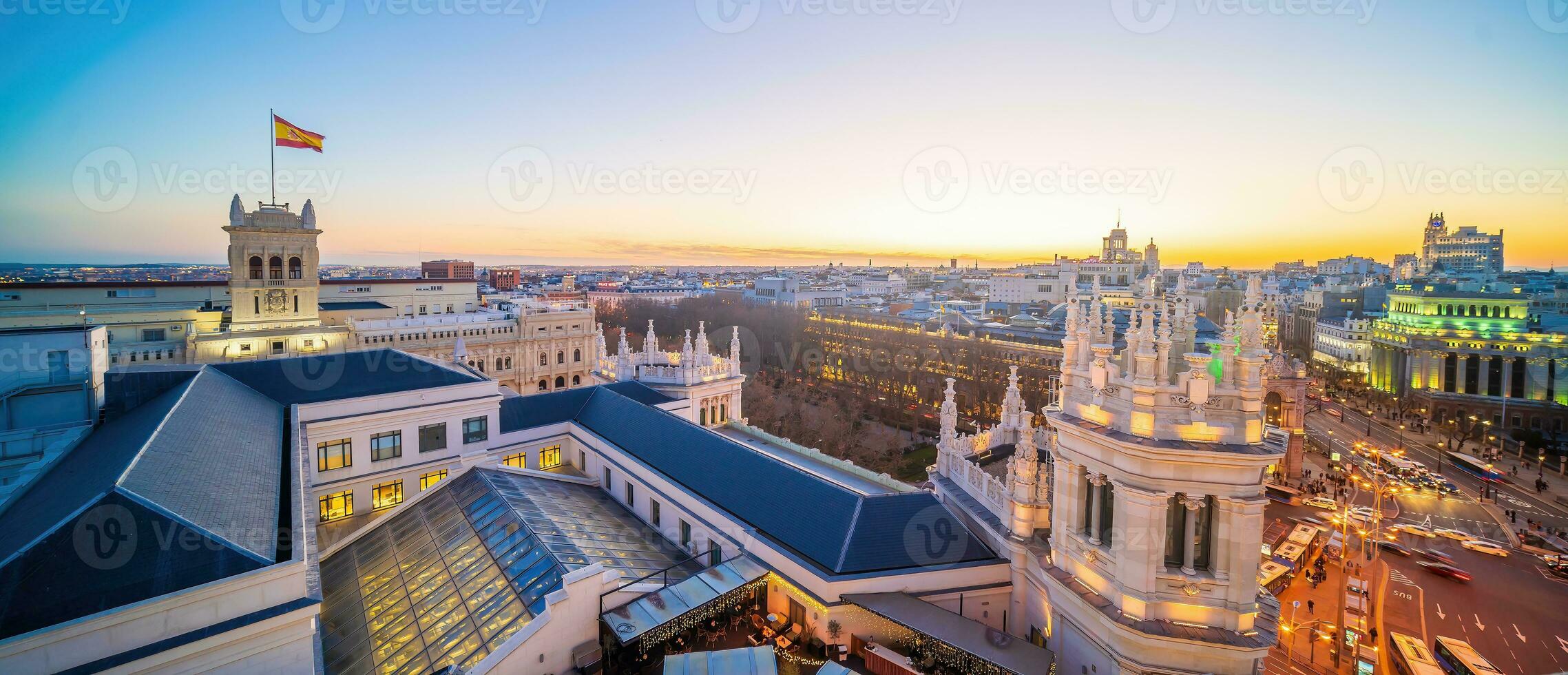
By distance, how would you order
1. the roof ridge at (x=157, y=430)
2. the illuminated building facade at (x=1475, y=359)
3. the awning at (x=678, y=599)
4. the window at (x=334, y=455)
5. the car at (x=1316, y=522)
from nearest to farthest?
the roof ridge at (x=157, y=430) → the awning at (x=678, y=599) → the window at (x=334, y=455) → the car at (x=1316, y=522) → the illuminated building facade at (x=1475, y=359)

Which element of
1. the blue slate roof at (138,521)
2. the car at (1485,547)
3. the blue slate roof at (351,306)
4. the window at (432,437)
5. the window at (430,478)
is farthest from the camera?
the blue slate roof at (351,306)

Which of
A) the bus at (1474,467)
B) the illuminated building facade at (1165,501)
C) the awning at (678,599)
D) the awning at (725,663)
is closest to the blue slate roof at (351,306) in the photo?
the awning at (678,599)

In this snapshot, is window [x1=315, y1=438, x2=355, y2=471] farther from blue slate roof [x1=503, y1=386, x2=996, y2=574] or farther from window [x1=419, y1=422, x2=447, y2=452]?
blue slate roof [x1=503, y1=386, x2=996, y2=574]

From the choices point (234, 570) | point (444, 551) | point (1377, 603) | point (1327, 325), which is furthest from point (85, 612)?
point (1327, 325)

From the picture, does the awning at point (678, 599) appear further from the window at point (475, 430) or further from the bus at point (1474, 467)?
the bus at point (1474, 467)

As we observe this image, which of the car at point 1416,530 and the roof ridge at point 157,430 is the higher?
the roof ridge at point 157,430

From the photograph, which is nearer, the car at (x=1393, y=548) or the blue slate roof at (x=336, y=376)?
the blue slate roof at (x=336, y=376)

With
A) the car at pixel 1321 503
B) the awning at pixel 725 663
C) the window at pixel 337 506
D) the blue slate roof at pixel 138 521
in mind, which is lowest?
the car at pixel 1321 503
